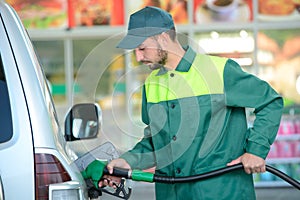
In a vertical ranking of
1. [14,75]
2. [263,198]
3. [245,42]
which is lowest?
[263,198]

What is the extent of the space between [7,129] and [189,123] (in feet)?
4.07

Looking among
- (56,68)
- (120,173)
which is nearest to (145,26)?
(120,173)

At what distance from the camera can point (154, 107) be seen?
4.05m

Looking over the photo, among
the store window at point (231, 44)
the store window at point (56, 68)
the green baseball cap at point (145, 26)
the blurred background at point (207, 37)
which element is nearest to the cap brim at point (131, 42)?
the green baseball cap at point (145, 26)

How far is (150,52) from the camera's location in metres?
3.80

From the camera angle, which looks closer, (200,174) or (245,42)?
(200,174)

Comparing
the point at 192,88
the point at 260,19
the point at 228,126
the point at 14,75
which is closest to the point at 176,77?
the point at 192,88

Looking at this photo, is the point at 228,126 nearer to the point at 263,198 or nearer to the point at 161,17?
the point at 161,17

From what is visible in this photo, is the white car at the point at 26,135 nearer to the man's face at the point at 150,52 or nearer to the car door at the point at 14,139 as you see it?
the car door at the point at 14,139

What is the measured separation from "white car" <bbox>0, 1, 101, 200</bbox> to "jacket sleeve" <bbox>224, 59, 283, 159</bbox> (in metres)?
1.07

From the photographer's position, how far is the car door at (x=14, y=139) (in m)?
2.88

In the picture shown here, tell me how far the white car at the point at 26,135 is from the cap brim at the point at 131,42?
0.73 metres

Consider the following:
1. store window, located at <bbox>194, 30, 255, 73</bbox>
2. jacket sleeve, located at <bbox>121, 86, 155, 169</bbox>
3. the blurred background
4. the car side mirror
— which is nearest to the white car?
jacket sleeve, located at <bbox>121, 86, 155, 169</bbox>

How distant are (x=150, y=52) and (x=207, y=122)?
0.50 m
